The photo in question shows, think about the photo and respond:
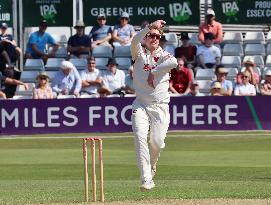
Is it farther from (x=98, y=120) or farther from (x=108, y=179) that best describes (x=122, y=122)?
(x=108, y=179)

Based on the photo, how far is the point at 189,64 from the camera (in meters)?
23.6

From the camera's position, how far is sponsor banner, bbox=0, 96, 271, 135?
72.4ft

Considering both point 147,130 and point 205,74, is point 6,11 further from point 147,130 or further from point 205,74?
point 147,130

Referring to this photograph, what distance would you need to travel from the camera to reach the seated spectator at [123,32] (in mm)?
24234

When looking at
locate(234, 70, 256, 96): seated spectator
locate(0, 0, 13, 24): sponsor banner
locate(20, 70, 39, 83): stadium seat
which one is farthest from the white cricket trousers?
locate(0, 0, 13, 24): sponsor banner

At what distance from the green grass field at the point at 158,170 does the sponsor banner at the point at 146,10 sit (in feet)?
14.2

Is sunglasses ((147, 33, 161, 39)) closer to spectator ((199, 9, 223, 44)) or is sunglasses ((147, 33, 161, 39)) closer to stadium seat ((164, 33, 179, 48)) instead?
spectator ((199, 9, 223, 44))

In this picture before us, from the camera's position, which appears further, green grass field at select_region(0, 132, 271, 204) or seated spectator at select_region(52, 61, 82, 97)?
seated spectator at select_region(52, 61, 82, 97)

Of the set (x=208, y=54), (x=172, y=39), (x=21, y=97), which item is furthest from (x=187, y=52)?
(x=21, y=97)

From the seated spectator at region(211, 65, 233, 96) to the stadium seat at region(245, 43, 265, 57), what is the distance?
193cm

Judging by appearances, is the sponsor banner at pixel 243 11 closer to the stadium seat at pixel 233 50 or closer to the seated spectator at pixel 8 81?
the stadium seat at pixel 233 50

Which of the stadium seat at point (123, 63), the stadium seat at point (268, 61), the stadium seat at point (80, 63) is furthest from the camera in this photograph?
the stadium seat at point (123, 63)

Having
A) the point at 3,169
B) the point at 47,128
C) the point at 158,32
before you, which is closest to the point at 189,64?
the point at 47,128

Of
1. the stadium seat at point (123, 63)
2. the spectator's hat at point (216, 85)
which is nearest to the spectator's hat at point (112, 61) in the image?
the stadium seat at point (123, 63)
